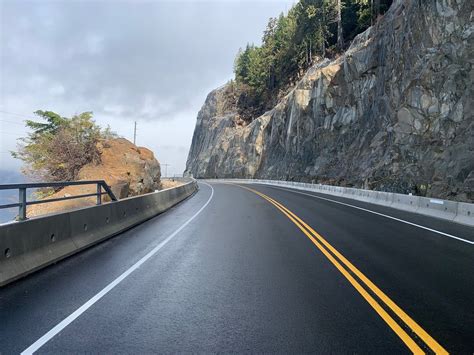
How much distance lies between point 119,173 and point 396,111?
21.0 metres

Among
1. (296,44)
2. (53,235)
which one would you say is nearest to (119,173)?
(53,235)

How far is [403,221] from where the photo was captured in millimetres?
14461

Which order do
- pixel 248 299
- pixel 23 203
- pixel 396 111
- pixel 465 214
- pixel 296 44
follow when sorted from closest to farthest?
pixel 248 299 → pixel 23 203 → pixel 465 214 → pixel 396 111 → pixel 296 44

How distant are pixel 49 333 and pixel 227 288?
250cm

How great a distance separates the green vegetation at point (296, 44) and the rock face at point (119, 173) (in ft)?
116

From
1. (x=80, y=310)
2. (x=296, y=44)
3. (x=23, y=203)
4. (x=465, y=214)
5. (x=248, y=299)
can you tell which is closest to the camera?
(x=80, y=310)

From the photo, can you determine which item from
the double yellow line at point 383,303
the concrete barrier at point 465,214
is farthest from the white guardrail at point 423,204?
the double yellow line at point 383,303

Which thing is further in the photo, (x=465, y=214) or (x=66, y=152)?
(x=66, y=152)

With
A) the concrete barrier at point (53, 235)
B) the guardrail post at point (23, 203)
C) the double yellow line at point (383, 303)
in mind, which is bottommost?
the double yellow line at point (383, 303)

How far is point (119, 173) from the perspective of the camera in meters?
21.4

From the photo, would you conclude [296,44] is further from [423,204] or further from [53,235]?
[53,235]

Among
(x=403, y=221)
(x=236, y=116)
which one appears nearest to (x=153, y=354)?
(x=403, y=221)

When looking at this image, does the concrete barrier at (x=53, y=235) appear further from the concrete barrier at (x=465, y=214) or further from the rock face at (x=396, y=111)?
the rock face at (x=396, y=111)

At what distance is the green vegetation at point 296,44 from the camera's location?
5666cm
